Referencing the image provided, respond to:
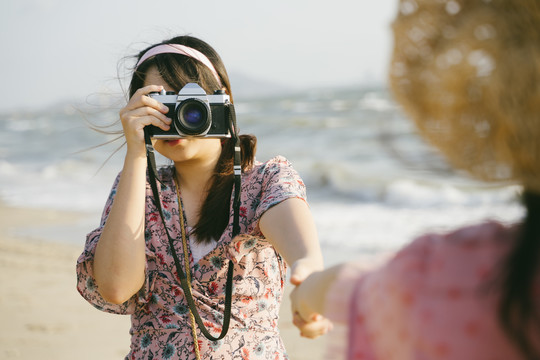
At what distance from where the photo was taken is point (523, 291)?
650 mm

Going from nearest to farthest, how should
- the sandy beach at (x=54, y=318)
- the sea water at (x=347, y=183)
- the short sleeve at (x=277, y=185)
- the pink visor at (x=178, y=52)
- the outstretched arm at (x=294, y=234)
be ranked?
the sea water at (x=347, y=183) < the outstretched arm at (x=294, y=234) < the short sleeve at (x=277, y=185) < the pink visor at (x=178, y=52) < the sandy beach at (x=54, y=318)

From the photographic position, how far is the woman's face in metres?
1.60

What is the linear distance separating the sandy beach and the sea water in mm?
848

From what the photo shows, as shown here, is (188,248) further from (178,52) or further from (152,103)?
(178,52)

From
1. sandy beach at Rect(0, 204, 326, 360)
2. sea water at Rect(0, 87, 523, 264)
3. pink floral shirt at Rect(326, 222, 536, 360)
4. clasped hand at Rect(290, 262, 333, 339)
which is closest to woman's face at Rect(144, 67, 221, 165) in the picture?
sea water at Rect(0, 87, 523, 264)

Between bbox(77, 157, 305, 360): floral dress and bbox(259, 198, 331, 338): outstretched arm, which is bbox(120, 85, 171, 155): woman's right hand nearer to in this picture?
bbox(77, 157, 305, 360): floral dress

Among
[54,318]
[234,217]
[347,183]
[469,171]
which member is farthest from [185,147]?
[347,183]

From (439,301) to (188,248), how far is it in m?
0.95

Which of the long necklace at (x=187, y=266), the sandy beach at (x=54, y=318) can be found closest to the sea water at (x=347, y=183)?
the long necklace at (x=187, y=266)

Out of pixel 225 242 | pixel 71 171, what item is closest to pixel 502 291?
pixel 225 242

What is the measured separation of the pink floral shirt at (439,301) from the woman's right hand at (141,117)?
0.90 m

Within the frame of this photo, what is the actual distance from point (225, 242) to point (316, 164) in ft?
27.5

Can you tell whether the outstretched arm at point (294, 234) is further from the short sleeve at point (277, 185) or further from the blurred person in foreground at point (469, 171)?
the blurred person in foreground at point (469, 171)

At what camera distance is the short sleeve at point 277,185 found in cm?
140
